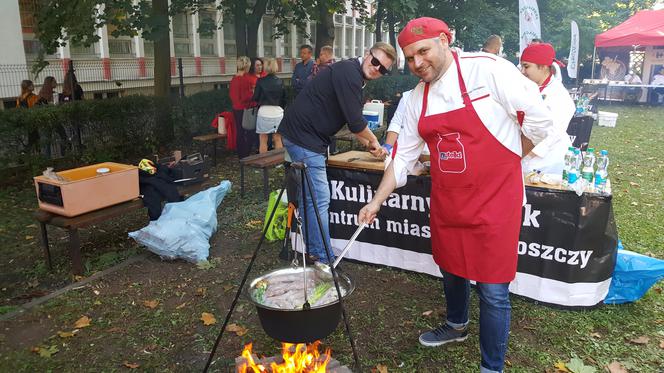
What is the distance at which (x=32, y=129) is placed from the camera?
7.48 metres

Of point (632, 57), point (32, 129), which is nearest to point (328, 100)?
point (32, 129)

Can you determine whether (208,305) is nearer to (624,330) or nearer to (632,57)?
(624,330)

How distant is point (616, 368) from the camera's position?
10.1 feet

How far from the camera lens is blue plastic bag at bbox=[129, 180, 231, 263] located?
4.57m

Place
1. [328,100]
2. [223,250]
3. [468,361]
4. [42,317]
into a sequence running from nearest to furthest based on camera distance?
[468,361] < [42,317] < [328,100] < [223,250]

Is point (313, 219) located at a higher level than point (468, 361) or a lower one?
higher

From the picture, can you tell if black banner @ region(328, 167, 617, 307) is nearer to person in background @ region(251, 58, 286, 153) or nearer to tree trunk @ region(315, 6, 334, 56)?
person in background @ region(251, 58, 286, 153)

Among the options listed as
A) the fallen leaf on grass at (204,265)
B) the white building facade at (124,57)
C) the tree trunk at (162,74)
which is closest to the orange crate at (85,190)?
the fallen leaf on grass at (204,265)

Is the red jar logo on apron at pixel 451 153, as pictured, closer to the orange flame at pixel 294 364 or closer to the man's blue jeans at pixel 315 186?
the orange flame at pixel 294 364

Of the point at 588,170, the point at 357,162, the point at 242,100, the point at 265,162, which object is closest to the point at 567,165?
the point at 588,170

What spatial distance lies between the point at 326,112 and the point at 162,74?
725 cm

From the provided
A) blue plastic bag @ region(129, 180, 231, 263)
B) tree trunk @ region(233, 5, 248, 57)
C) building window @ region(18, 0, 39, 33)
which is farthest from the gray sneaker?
building window @ region(18, 0, 39, 33)

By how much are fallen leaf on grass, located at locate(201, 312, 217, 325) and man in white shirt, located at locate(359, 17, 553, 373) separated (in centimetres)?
167

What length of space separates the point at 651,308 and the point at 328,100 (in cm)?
297
